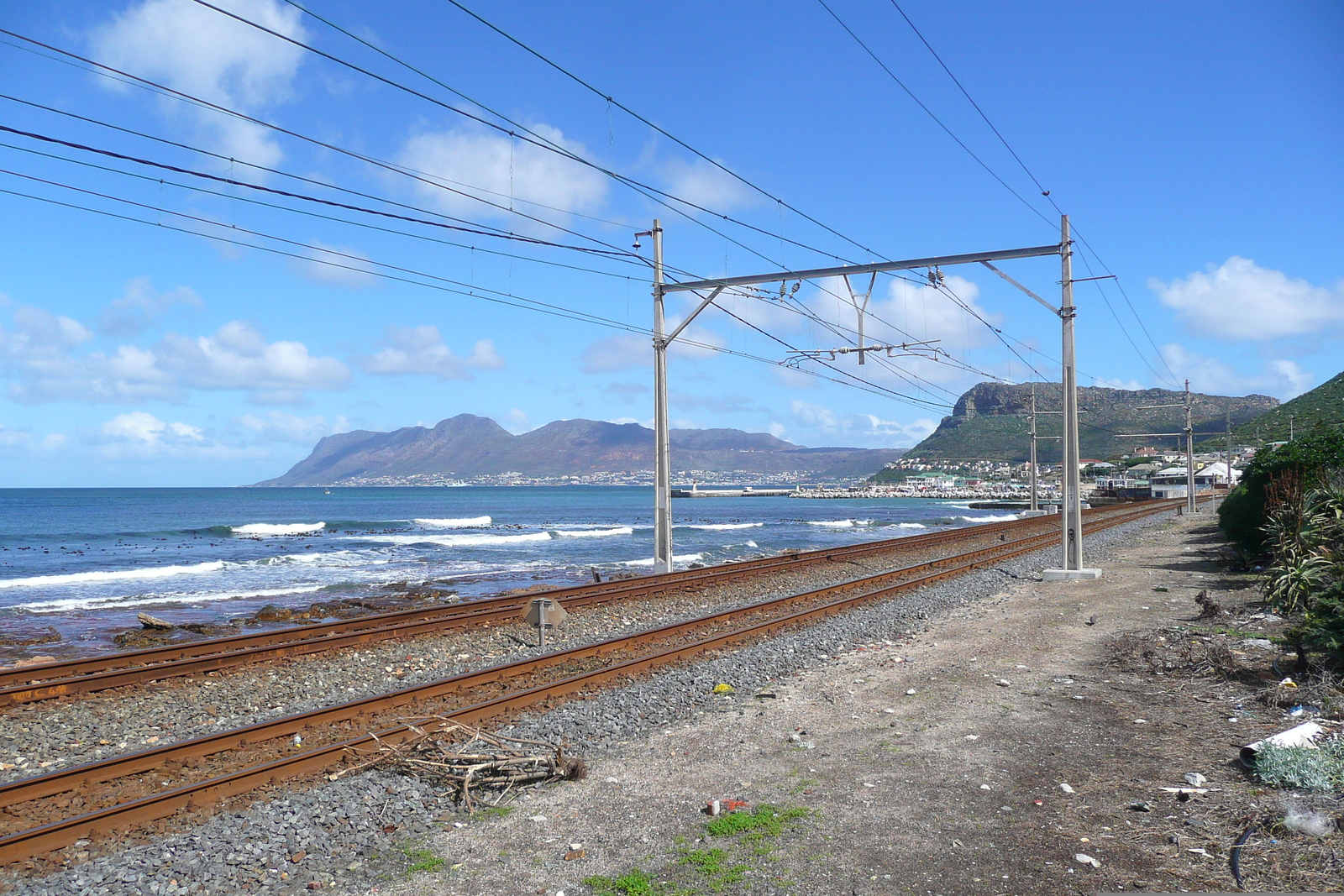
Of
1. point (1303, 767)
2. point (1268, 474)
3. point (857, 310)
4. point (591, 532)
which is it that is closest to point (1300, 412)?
point (591, 532)

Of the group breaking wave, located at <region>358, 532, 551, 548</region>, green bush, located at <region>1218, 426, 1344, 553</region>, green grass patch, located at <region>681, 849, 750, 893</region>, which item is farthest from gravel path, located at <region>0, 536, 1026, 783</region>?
breaking wave, located at <region>358, 532, 551, 548</region>

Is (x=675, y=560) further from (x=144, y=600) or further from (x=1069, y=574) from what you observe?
(x=144, y=600)

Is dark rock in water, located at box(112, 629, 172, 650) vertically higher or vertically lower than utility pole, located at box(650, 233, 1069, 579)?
lower

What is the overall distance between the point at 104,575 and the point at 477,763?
32331 millimetres

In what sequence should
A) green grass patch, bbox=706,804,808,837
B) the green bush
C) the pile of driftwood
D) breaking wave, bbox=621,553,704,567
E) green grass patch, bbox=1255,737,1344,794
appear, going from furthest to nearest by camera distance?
breaking wave, bbox=621,553,704,567 < the green bush < the pile of driftwood < green grass patch, bbox=706,804,808,837 < green grass patch, bbox=1255,737,1344,794

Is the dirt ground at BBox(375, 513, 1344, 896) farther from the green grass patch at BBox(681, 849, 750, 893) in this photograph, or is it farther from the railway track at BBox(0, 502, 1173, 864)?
the railway track at BBox(0, 502, 1173, 864)

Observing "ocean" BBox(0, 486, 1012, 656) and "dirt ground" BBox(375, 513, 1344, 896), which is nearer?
"dirt ground" BBox(375, 513, 1344, 896)

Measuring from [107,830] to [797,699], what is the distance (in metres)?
6.29

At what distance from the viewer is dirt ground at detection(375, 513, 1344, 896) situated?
4.68m

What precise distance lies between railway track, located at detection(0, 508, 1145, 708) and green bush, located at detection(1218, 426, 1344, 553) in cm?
1201

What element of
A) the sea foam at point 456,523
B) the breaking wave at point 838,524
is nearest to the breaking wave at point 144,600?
the sea foam at point 456,523

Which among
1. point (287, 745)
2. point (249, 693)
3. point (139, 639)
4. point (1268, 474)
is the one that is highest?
point (1268, 474)

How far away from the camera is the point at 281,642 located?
13.0 m

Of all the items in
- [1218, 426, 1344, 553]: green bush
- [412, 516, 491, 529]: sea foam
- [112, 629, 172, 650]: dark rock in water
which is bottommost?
[412, 516, 491, 529]: sea foam
